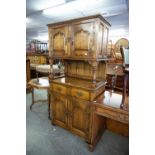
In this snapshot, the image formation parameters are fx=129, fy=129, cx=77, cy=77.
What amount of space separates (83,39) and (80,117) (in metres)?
1.19

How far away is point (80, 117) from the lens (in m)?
2.02

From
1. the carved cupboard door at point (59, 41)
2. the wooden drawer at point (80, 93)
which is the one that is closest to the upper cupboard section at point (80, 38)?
the carved cupboard door at point (59, 41)

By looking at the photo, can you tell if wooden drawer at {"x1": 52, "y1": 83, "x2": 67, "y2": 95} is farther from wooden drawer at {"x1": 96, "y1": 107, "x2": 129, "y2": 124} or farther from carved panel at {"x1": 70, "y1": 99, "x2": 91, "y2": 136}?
wooden drawer at {"x1": 96, "y1": 107, "x2": 129, "y2": 124}

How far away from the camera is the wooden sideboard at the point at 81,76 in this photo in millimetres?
1827

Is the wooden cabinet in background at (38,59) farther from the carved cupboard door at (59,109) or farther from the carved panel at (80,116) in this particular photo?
the carved panel at (80,116)

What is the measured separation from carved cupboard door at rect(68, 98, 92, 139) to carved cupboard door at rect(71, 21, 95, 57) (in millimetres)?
732

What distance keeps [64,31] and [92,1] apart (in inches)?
40.7

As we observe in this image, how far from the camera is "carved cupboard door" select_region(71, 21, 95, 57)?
1.80 meters

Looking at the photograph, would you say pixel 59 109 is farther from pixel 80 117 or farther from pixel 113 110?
pixel 113 110

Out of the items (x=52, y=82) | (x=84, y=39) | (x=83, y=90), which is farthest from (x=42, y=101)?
(x=84, y=39)

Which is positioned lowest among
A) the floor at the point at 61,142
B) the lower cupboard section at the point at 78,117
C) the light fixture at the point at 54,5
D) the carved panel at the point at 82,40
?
the floor at the point at 61,142

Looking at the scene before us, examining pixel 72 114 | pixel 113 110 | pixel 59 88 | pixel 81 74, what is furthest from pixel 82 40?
pixel 72 114

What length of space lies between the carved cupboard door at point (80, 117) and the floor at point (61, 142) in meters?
0.19
